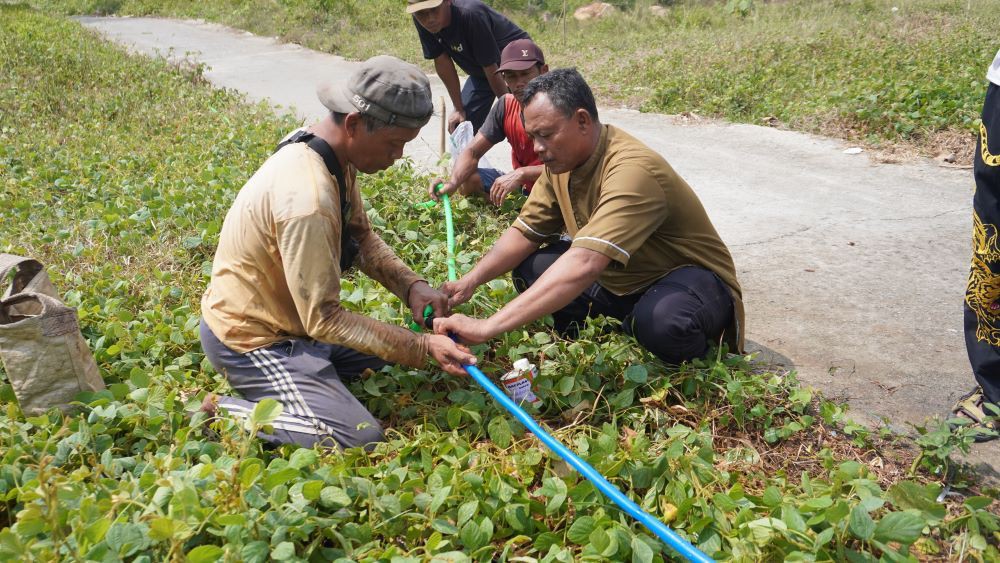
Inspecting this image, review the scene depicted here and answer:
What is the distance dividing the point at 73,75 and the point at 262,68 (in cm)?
303

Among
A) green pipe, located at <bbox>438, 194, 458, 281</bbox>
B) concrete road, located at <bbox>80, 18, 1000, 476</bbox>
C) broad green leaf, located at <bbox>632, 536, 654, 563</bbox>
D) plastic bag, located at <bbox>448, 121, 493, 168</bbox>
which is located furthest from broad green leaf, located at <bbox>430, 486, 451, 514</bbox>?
plastic bag, located at <bbox>448, 121, 493, 168</bbox>

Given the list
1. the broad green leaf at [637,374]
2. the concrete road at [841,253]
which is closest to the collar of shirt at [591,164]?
the broad green leaf at [637,374]

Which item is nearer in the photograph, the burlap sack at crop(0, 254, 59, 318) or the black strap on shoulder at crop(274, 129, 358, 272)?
the black strap on shoulder at crop(274, 129, 358, 272)

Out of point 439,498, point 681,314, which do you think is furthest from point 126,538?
point 681,314

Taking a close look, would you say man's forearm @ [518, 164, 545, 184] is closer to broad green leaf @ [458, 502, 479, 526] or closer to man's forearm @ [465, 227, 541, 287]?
man's forearm @ [465, 227, 541, 287]

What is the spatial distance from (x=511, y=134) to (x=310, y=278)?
2284 millimetres

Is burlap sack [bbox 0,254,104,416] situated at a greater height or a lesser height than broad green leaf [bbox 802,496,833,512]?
greater

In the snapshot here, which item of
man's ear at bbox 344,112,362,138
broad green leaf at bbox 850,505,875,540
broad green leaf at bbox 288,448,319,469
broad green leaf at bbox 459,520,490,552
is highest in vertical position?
man's ear at bbox 344,112,362,138

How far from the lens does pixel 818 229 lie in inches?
186

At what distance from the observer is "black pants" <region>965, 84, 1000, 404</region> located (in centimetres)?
258

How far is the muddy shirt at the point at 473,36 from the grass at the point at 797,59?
321cm

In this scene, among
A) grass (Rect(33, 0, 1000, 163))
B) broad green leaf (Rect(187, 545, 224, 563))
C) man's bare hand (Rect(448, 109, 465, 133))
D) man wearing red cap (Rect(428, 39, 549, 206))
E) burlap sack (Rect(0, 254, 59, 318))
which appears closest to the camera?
broad green leaf (Rect(187, 545, 224, 563))

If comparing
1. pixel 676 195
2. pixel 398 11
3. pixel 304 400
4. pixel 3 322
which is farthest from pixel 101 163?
pixel 398 11

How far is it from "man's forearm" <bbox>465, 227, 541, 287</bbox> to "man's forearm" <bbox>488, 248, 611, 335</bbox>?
23.9 inches
